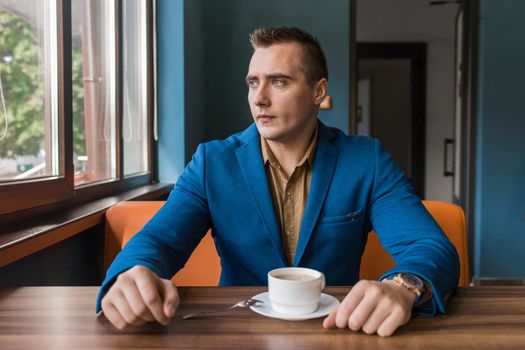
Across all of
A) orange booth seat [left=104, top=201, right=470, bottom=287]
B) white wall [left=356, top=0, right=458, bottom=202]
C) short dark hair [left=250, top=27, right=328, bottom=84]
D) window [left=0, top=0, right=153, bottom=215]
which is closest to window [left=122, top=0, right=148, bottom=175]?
window [left=0, top=0, right=153, bottom=215]

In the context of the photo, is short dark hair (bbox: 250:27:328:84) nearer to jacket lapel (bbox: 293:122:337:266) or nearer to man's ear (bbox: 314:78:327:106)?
man's ear (bbox: 314:78:327:106)

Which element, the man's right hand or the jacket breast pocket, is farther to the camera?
the jacket breast pocket

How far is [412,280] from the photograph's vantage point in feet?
2.82

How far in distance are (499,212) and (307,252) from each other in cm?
274

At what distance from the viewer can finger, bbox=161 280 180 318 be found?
2.49 feet

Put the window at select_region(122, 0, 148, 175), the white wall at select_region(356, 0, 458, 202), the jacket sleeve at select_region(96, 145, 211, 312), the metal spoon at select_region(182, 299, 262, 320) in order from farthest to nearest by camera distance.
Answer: the white wall at select_region(356, 0, 458, 202), the window at select_region(122, 0, 148, 175), the jacket sleeve at select_region(96, 145, 211, 312), the metal spoon at select_region(182, 299, 262, 320)

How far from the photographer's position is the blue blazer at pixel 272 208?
4.16 ft

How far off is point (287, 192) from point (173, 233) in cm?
35

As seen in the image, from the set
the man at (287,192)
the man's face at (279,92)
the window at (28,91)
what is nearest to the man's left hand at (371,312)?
the man at (287,192)

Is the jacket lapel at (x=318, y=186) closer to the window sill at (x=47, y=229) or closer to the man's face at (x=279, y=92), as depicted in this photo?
the man's face at (x=279, y=92)

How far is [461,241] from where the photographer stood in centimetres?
146

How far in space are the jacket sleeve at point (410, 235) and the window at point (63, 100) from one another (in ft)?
3.13

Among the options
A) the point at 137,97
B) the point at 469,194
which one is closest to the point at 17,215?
the point at 137,97

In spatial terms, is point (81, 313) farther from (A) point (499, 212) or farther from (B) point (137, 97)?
(A) point (499, 212)
